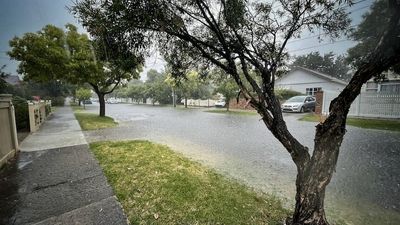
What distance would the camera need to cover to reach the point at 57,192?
3.52 meters

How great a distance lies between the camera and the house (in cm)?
2512

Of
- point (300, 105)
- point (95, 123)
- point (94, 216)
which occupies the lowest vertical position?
point (94, 216)

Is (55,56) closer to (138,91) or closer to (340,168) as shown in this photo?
(340,168)

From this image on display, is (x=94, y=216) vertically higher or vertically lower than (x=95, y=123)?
lower

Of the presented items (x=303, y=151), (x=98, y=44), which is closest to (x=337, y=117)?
(x=303, y=151)

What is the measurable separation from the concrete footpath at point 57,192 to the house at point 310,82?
24.4 metres

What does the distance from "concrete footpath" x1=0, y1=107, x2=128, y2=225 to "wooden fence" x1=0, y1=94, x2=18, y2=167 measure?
255mm

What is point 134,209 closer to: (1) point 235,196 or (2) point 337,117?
(1) point 235,196

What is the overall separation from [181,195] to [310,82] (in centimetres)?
2778

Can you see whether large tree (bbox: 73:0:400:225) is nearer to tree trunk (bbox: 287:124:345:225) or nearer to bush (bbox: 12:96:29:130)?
tree trunk (bbox: 287:124:345:225)

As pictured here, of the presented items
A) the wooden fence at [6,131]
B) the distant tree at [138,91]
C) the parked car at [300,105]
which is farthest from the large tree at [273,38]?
the distant tree at [138,91]

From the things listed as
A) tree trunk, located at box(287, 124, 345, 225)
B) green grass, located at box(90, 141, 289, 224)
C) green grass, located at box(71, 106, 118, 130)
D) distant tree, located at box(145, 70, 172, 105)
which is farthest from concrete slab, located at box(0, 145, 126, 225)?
distant tree, located at box(145, 70, 172, 105)

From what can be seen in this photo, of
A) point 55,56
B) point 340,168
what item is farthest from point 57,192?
point 55,56

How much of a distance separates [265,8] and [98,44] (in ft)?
9.36
